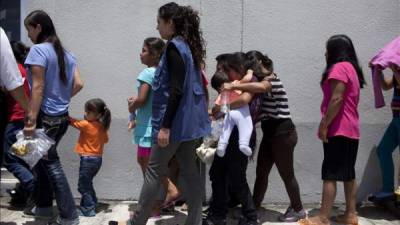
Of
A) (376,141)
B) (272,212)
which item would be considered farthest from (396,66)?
(272,212)

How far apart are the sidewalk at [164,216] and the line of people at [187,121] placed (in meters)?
0.12

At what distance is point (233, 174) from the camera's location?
4.74 metres

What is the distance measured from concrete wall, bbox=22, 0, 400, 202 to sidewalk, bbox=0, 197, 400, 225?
1.06 ft

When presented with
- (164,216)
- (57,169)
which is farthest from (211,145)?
(57,169)

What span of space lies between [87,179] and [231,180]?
1.40m

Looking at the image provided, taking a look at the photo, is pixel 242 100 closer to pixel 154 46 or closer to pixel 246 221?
pixel 154 46

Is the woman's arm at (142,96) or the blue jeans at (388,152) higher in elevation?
the woman's arm at (142,96)

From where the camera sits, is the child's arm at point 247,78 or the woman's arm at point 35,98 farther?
the child's arm at point 247,78

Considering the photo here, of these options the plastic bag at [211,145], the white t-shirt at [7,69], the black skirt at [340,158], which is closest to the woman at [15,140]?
the white t-shirt at [7,69]

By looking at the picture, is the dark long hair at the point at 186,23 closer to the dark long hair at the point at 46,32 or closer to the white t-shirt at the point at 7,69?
the dark long hair at the point at 46,32

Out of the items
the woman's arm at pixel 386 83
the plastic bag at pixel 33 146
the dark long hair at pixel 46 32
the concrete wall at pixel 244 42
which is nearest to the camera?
the plastic bag at pixel 33 146

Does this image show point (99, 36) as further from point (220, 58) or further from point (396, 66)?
point (396, 66)

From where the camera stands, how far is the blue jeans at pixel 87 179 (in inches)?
205

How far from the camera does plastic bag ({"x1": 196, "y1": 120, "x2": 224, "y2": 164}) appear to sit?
4.79 m
